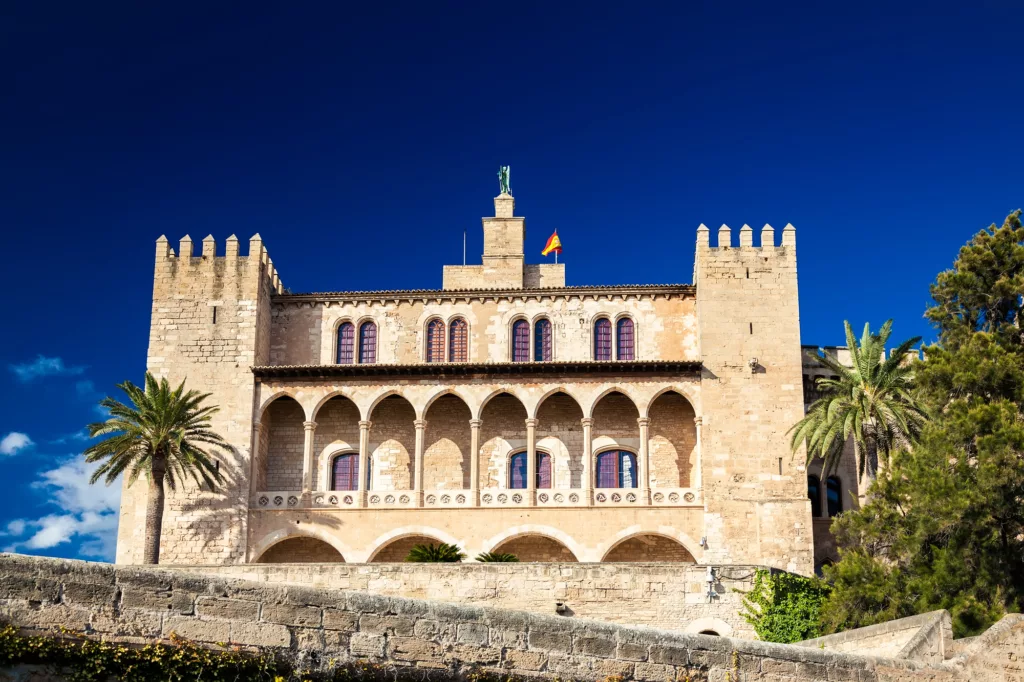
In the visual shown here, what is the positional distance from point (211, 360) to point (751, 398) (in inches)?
672

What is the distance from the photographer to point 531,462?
128 feet

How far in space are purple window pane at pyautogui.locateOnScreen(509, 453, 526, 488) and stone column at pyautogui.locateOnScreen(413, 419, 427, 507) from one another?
125 inches

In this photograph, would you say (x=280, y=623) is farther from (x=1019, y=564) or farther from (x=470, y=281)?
(x=470, y=281)

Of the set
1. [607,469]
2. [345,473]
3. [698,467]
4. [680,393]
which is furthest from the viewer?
[345,473]

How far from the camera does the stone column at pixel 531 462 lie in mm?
38438

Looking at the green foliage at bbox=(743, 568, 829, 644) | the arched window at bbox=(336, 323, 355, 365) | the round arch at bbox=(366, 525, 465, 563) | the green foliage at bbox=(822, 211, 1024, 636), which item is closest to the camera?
the green foliage at bbox=(822, 211, 1024, 636)

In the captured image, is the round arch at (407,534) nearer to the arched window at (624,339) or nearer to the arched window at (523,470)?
the arched window at (523,470)

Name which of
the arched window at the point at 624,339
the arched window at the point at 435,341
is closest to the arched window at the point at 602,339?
the arched window at the point at 624,339

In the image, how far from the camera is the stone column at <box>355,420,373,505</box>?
38.9 m

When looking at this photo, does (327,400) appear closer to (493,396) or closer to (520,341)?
(493,396)

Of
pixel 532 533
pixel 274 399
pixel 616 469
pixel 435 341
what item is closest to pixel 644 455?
pixel 616 469

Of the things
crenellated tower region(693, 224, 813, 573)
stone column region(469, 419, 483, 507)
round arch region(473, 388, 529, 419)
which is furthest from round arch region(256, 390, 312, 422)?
crenellated tower region(693, 224, 813, 573)

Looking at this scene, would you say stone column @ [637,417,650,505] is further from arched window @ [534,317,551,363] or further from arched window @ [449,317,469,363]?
arched window @ [449,317,469,363]

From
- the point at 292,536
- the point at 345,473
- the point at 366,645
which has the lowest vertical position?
the point at 366,645
